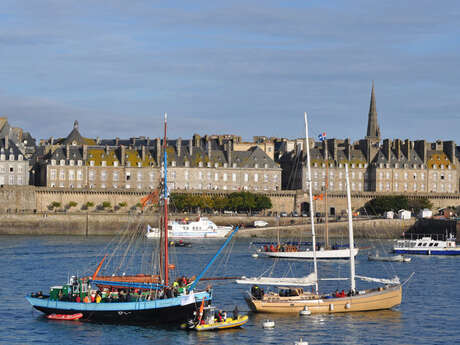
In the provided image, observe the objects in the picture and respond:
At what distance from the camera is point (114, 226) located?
100125 millimetres

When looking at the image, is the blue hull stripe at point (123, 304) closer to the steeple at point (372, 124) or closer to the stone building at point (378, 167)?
the stone building at point (378, 167)

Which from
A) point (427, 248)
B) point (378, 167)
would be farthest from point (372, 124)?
point (427, 248)

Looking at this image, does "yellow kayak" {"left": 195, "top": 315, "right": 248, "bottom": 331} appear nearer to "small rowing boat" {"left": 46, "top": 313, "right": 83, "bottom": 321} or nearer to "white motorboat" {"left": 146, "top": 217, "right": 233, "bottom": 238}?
"small rowing boat" {"left": 46, "top": 313, "right": 83, "bottom": 321}

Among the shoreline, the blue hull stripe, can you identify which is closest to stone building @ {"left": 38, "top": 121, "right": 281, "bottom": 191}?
the shoreline

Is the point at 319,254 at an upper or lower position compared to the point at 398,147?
lower

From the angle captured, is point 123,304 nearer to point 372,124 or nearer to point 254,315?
point 254,315

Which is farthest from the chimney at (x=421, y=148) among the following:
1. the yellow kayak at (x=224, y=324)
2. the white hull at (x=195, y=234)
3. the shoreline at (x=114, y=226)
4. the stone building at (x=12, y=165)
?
the yellow kayak at (x=224, y=324)

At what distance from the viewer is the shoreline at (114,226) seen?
97.8 metres

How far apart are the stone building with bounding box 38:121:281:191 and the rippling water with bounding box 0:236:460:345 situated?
42.4 m

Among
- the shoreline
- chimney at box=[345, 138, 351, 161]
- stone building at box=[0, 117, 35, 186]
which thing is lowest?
the shoreline

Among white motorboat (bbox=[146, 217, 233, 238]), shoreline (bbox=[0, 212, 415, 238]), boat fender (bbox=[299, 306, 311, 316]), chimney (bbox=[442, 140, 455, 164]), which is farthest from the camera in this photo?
chimney (bbox=[442, 140, 455, 164])

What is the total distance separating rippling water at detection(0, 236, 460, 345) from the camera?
38000 millimetres

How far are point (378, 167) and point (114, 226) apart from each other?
40.8m

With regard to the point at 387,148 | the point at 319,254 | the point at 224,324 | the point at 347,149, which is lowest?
the point at 224,324
